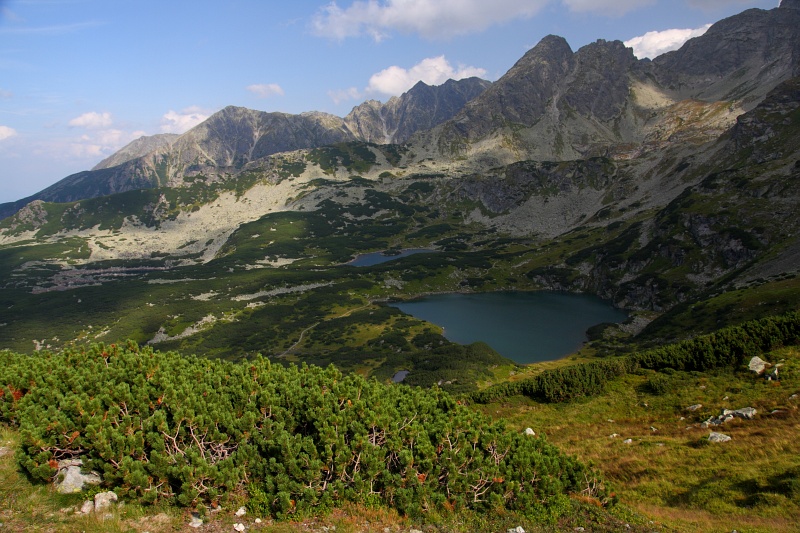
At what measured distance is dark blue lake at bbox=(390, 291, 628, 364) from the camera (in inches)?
4691

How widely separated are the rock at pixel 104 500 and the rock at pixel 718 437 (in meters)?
29.4

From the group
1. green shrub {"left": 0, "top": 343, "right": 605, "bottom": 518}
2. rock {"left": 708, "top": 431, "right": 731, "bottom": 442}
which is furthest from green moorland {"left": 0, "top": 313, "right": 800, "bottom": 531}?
rock {"left": 708, "top": 431, "right": 731, "bottom": 442}

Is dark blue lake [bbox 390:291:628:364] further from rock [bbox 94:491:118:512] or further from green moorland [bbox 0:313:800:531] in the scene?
rock [bbox 94:491:118:512]

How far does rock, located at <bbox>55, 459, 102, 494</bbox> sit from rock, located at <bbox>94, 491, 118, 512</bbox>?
25.8 inches

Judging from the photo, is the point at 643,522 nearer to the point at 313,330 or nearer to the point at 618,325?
the point at 618,325

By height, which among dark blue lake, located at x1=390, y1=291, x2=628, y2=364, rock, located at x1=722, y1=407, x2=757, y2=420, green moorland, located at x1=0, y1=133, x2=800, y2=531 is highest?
green moorland, located at x1=0, y1=133, x2=800, y2=531

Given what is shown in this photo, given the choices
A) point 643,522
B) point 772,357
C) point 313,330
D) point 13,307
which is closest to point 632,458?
point 643,522

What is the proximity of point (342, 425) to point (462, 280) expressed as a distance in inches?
7085

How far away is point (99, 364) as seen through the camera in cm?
2150

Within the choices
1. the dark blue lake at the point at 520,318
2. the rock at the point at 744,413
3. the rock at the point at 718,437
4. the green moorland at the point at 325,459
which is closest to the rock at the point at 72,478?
the green moorland at the point at 325,459

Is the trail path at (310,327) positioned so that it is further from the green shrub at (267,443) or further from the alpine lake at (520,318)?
the green shrub at (267,443)

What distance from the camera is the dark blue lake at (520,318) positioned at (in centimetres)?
11916

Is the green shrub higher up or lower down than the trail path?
higher up

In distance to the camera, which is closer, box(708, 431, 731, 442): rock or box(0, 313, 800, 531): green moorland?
box(0, 313, 800, 531): green moorland
